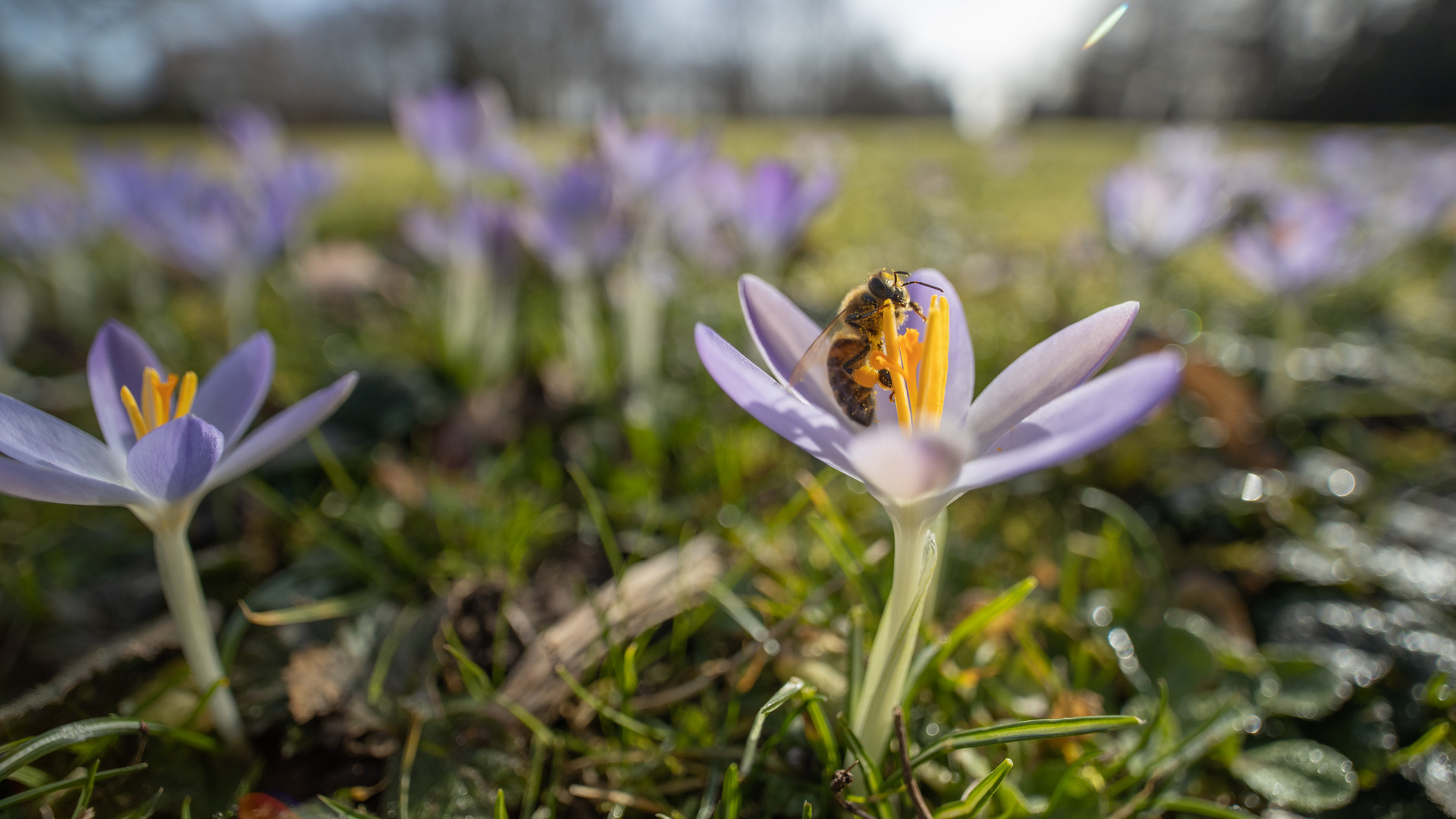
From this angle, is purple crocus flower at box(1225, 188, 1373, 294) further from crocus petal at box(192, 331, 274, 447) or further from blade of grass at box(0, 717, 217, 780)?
blade of grass at box(0, 717, 217, 780)

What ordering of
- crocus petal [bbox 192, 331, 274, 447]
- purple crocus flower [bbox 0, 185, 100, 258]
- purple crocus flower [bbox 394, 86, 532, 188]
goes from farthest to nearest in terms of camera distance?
purple crocus flower [bbox 0, 185, 100, 258]
purple crocus flower [bbox 394, 86, 532, 188]
crocus petal [bbox 192, 331, 274, 447]

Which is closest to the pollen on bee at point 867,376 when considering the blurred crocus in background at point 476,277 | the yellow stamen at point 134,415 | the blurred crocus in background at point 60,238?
the yellow stamen at point 134,415

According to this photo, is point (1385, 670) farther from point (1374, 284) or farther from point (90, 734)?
point (1374, 284)

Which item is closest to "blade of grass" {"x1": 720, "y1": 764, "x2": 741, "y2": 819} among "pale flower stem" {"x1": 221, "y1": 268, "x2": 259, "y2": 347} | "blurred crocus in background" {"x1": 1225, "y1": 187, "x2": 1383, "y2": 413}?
"pale flower stem" {"x1": 221, "y1": 268, "x2": 259, "y2": 347}

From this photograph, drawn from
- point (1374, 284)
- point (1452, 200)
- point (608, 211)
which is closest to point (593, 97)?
point (608, 211)

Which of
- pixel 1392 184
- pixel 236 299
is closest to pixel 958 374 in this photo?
pixel 236 299

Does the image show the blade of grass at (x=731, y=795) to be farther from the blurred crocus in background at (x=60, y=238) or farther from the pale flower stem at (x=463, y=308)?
the blurred crocus in background at (x=60, y=238)

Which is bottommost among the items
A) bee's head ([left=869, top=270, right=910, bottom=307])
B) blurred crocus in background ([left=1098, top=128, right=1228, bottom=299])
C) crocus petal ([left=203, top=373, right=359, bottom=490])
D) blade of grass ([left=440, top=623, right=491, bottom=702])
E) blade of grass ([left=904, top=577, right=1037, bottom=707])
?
blade of grass ([left=440, top=623, right=491, bottom=702])

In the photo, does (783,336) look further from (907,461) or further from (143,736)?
(143,736)
